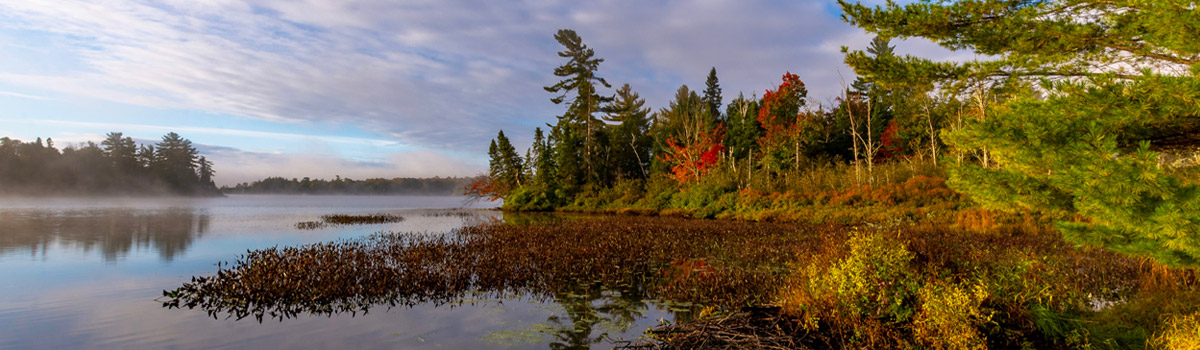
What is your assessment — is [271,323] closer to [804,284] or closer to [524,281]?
[524,281]

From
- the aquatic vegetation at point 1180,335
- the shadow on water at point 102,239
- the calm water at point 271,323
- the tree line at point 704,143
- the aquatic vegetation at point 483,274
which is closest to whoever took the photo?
the aquatic vegetation at point 1180,335

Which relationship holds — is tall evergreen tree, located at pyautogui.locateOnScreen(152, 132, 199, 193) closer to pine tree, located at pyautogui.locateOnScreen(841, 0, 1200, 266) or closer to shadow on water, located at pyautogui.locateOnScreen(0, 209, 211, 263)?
shadow on water, located at pyautogui.locateOnScreen(0, 209, 211, 263)

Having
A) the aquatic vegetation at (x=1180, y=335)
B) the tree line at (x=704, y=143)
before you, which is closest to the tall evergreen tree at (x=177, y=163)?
the tree line at (x=704, y=143)

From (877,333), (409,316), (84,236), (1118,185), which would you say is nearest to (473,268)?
(409,316)

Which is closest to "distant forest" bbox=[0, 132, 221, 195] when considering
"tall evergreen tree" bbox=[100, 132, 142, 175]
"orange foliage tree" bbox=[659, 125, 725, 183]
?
"tall evergreen tree" bbox=[100, 132, 142, 175]

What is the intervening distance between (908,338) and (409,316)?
551cm

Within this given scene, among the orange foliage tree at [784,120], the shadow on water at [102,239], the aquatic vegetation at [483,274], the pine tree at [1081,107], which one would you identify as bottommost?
the aquatic vegetation at [483,274]

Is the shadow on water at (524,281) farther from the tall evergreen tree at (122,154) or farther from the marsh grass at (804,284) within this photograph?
the tall evergreen tree at (122,154)

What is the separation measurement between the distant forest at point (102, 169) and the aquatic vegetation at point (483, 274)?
10438 cm

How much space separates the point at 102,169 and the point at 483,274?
363ft

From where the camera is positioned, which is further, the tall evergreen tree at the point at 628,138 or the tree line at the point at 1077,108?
the tall evergreen tree at the point at 628,138

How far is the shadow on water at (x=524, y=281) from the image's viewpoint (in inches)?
258

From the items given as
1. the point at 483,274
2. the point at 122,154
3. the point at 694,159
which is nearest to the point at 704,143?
the point at 694,159

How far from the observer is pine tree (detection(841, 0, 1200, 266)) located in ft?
16.0
